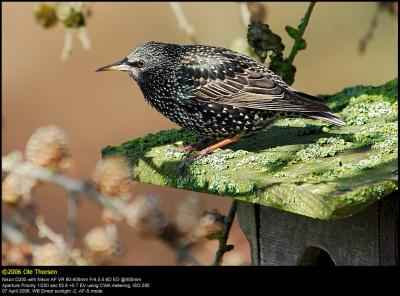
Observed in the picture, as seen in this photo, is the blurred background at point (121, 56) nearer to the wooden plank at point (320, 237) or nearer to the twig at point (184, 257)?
the wooden plank at point (320, 237)

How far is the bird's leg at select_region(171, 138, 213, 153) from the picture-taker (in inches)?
176

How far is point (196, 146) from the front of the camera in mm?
4527

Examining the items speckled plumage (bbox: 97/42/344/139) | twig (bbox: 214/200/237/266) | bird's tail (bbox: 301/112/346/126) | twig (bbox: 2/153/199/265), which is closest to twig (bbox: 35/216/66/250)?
twig (bbox: 2/153/199/265)

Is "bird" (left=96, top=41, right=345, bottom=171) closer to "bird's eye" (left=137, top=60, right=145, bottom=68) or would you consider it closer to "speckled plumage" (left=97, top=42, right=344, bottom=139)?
"speckled plumage" (left=97, top=42, right=344, bottom=139)

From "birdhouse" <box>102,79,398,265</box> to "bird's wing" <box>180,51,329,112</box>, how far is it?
172 mm

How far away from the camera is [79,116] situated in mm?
10430

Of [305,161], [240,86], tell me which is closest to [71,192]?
[305,161]

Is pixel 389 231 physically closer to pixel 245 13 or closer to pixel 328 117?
pixel 328 117

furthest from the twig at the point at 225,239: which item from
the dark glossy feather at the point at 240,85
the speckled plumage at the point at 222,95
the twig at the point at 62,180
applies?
the twig at the point at 62,180

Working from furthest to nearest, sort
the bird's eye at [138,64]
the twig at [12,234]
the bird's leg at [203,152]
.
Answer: the bird's eye at [138,64] → the bird's leg at [203,152] → the twig at [12,234]

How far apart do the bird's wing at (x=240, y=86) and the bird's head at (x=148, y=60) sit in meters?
0.12

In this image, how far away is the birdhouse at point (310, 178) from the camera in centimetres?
352
